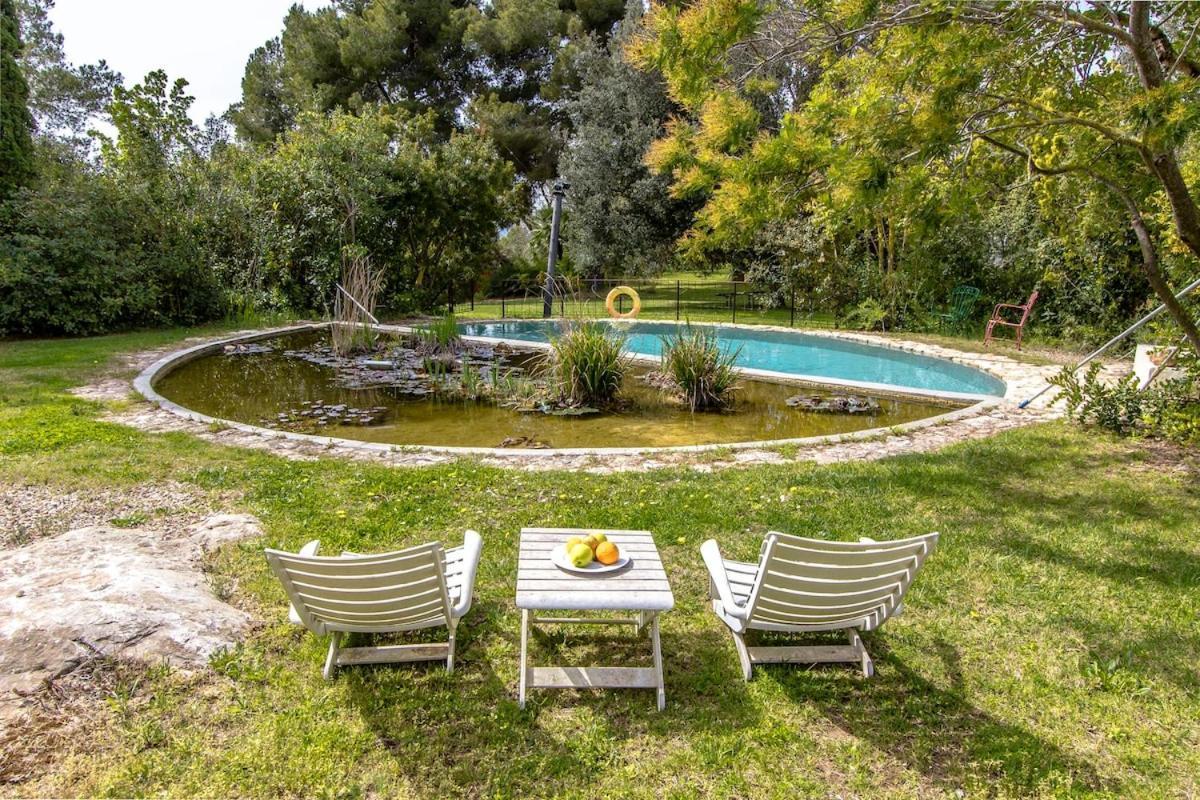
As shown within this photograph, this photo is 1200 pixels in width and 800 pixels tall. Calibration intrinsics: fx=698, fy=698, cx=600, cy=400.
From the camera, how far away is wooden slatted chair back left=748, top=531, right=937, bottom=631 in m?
2.58

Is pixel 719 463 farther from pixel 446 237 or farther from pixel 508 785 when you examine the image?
pixel 446 237

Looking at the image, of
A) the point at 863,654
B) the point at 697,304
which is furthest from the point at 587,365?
the point at 697,304

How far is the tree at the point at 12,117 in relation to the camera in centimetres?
1223

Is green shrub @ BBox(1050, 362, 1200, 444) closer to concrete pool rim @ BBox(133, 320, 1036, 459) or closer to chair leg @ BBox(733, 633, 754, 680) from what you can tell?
concrete pool rim @ BBox(133, 320, 1036, 459)

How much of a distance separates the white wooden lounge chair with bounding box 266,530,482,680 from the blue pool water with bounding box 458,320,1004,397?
19.5 ft

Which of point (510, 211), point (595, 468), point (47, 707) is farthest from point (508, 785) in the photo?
point (510, 211)

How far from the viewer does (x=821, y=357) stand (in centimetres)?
1245

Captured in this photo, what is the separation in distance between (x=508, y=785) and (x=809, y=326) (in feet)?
44.8

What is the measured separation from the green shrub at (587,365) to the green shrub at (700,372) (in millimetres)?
668

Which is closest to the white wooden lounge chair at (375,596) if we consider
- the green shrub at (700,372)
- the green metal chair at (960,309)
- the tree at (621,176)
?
the green shrub at (700,372)

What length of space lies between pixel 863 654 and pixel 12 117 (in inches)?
638

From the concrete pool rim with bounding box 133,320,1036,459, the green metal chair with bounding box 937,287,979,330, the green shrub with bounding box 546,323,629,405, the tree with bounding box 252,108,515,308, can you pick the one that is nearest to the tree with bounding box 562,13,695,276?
the tree with bounding box 252,108,515,308

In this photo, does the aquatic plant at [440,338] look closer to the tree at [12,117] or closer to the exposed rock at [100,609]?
the exposed rock at [100,609]

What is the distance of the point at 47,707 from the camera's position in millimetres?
2344
